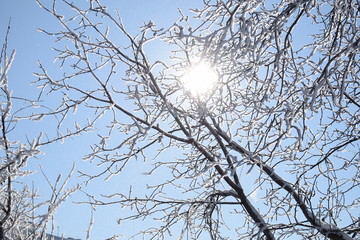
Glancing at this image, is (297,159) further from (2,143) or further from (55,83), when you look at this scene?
(2,143)

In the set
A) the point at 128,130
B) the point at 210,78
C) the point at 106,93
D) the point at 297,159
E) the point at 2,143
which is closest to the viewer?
the point at 210,78

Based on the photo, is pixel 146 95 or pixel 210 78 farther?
pixel 146 95

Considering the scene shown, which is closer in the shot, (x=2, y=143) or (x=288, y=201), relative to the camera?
(x=2, y=143)

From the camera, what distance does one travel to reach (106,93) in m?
3.48

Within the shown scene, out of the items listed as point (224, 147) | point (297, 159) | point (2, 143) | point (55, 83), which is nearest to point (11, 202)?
point (2, 143)

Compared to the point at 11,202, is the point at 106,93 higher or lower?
higher

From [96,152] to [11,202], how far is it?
1.05 m

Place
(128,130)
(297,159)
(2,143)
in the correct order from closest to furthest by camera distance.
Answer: (2,143)
(297,159)
(128,130)

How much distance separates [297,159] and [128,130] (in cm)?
202

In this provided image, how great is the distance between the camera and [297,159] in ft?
12.8

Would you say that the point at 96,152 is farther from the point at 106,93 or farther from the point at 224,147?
the point at 224,147

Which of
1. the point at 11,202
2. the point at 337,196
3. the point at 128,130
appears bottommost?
the point at 11,202

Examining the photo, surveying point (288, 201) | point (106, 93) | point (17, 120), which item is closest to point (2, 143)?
point (17, 120)

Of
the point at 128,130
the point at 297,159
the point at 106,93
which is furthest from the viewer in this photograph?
the point at 128,130
